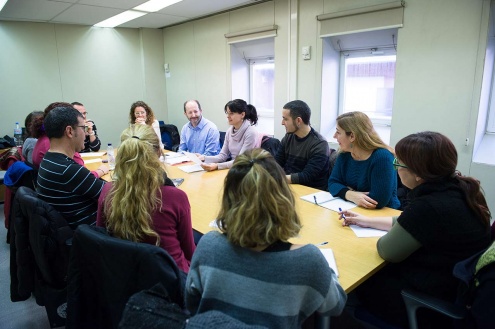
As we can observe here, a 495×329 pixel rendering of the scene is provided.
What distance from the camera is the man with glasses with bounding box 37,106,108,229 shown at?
76.4 inches

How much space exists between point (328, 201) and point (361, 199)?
22 centimetres

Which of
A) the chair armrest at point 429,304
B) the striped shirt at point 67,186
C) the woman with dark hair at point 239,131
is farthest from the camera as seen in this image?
the woman with dark hair at point 239,131

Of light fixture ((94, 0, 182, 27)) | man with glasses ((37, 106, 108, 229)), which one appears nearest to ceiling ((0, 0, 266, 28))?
light fixture ((94, 0, 182, 27))

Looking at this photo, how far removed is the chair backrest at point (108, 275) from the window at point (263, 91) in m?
4.08

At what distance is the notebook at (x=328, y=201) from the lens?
2.08 m

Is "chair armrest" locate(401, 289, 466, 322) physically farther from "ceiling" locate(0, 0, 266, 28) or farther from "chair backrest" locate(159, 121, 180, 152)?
"chair backrest" locate(159, 121, 180, 152)

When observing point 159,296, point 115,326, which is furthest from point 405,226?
point 115,326

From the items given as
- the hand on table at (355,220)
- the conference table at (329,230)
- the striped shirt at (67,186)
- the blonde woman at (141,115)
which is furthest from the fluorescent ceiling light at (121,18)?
the hand on table at (355,220)

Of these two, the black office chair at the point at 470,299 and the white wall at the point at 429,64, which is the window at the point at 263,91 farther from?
the black office chair at the point at 470,299

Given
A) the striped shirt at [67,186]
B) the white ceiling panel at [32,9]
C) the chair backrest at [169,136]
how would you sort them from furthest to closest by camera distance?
the chair backrest at [169,136]
the white ceiling panel at [32,9]
the striped shirt at [67,186]

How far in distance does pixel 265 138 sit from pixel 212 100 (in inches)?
87.6

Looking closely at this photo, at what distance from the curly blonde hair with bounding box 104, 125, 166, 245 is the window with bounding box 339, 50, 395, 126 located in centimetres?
318

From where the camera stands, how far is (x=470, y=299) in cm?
120

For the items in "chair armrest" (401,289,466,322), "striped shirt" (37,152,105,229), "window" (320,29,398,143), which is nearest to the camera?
"chair armrest" (401,289,466,322)
